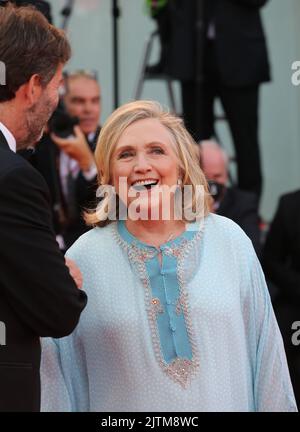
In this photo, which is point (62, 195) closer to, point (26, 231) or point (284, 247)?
point (284, 247)

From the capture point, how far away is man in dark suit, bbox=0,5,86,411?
2557 millimetres

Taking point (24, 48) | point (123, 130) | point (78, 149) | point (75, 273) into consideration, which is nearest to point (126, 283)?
point (75, 273)

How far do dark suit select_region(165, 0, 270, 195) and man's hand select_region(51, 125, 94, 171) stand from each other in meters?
1.30

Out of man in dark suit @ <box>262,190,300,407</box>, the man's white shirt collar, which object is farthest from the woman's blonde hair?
man in dark suit @ <box>262,190,300,407</box>

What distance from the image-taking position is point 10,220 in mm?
2555

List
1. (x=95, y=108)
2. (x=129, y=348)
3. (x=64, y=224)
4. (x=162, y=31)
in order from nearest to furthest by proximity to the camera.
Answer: (x=129, y=348), (x=64, y=224), (x=95, y=108), (x=162, y=31)

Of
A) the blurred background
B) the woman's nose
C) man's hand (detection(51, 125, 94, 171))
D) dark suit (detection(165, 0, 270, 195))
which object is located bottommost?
the woman's nose

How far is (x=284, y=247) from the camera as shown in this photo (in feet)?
17.1

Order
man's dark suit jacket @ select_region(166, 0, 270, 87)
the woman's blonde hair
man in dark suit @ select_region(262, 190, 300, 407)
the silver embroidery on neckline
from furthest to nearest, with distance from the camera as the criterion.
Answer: man's dark suit jacket @ select_region(166, 0, 270, 87)
man in dark suit @ select_region(262, 190, 300, 407)
the woman's blonde hair
the silver embroidery on neckline

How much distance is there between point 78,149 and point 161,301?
2064 millimetres

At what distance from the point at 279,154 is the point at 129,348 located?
16.4 feet

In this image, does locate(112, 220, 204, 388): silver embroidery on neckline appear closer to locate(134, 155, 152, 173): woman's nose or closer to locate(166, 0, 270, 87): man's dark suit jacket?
locate(134, 155, 152, 173): woman's nose

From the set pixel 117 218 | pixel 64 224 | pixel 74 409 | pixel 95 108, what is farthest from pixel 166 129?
pixel 95 108

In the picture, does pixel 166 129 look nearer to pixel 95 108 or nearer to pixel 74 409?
pixel 74 409
